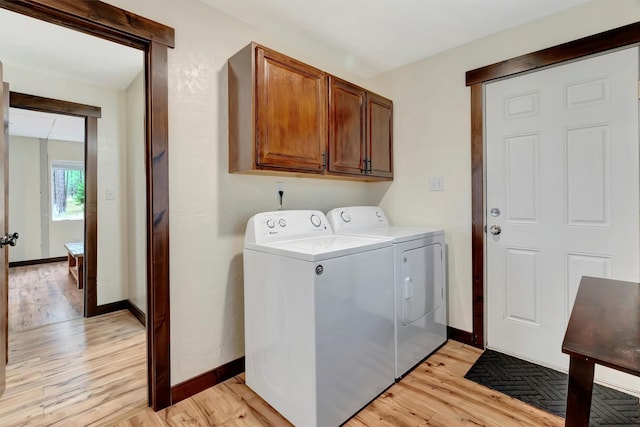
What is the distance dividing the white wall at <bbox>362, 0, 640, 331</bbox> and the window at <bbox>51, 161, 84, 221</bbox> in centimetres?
636

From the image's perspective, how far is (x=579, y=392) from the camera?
2.58ft

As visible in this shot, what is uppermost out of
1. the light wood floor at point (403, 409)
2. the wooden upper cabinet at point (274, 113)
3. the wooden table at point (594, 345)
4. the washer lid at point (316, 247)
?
the wooden upper cabinet at point (274, 113)

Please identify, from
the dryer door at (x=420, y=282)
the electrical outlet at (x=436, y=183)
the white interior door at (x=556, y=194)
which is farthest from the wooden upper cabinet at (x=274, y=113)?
the white interior door at (x=556, y=194)

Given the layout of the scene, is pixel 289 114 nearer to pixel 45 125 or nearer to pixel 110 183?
pixel 110 183

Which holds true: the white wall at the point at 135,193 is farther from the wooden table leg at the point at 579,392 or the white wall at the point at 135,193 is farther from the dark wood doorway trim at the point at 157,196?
the wooden table leg at the point at 579,392

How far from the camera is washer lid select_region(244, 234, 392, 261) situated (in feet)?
4.79

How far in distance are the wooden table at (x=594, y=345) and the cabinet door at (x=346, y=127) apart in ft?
5.12

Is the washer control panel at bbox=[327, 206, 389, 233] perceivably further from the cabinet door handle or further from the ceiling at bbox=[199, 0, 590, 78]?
the ceiling at bbox=[199, 0, 590, 78]

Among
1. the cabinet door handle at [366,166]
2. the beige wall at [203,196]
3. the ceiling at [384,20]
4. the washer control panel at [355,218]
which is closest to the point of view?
the beige wall at [203,196]

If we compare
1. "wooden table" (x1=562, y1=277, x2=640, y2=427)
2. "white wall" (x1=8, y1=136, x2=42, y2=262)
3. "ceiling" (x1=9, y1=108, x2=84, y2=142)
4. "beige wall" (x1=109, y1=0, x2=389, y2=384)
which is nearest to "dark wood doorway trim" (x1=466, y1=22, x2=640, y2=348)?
"wooden table" (x1=562, y1=277, x2=640, y2=427)

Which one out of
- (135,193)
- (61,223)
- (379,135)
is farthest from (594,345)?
(61,223)

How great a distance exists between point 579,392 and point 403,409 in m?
1.09

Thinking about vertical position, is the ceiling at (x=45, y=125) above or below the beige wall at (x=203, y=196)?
above

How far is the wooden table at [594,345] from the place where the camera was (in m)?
0.71
